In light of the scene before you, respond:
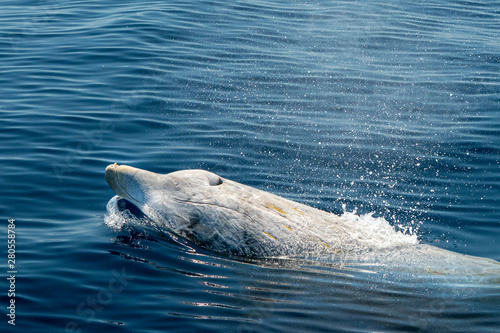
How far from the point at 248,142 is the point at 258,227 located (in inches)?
173

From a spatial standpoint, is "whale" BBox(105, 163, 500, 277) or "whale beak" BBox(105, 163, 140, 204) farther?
"whale beak" BBox(105, 163, 140, 204)

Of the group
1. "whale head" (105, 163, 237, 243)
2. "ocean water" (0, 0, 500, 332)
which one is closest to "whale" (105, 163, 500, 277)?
"whale head" (105, 163, 237, 243)

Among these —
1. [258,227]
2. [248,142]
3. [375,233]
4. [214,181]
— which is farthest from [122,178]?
[248,142]

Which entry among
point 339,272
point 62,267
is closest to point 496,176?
point 339,272

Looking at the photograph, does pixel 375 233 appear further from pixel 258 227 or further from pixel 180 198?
pixel 180 198

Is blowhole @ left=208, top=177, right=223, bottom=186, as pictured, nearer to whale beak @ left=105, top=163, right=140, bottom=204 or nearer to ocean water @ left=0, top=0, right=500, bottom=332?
ocean water @ left=0, top=0, right=500, bottom=332

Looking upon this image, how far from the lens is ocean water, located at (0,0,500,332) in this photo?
7023 millimetres

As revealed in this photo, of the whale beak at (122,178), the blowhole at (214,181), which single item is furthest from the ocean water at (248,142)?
the blowhole at (214,181)

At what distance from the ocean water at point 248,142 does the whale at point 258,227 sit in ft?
0.86

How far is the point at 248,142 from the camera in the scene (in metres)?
12.2

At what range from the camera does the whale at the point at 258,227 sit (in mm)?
7938

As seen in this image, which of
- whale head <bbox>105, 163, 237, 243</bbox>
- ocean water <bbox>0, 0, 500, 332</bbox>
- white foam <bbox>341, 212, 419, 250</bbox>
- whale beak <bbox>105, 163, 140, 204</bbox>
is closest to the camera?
ocean water <bbox>0, 0, 500, 332</bbox>

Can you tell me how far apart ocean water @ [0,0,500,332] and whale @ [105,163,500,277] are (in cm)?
26

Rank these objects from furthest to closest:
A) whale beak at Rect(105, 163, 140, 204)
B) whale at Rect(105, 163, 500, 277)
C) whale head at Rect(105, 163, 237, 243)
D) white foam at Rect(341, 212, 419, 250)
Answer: whale beak at Rect(105, 163, 140, 204) < white foam at Rect(341, 212, 419, 250) < whale head at Rect(105, 163, 237, 243) < whale at Rect(105, 163, 500, 277)
